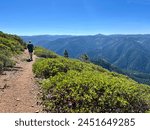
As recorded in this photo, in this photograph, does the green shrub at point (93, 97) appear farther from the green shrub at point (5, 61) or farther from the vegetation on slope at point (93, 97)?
the green shrub at point (5, 61)

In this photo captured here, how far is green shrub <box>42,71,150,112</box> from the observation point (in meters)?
12.6

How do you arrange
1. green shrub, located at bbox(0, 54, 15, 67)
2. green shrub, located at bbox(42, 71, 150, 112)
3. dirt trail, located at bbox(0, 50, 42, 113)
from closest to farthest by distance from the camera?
1. green shrub, located at bbox(42, 71, 150, 112)
2. dirt trail, located at bbox(0, 50, 42, 113)
3. green shrub, located at bbox(0, 54, 15, 67)

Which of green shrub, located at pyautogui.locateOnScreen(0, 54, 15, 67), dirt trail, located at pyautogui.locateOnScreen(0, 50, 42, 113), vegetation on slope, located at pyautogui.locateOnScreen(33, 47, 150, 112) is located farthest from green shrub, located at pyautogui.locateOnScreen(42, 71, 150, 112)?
green shrub, located at pyautogui.locateOnScreen(0, 54, 15, 67)

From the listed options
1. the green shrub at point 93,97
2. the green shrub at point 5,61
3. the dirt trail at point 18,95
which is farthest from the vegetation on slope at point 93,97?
the green shrub at point 5,61

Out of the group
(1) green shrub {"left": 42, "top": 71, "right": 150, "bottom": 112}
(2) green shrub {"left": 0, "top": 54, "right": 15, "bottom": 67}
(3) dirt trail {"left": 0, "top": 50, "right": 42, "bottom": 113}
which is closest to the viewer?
(1) green shrub {"left": 42, "top": 71, "right": 150, "bottom": 112}

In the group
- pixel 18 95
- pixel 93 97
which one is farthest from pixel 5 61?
pixel 93 97

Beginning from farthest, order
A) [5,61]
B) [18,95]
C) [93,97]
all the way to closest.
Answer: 1. [5,61]
2. [18,95]
3. [93,97]

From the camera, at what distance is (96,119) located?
9.52 meters

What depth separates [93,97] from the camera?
12.9 meters

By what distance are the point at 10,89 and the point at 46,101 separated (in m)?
3.90

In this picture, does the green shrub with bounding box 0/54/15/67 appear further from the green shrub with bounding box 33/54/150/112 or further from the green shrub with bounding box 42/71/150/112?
the green shrub with bounding box 42/71/150/112

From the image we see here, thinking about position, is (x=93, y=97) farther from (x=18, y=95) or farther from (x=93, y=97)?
(x=18, y=95)

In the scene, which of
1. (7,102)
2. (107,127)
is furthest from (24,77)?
(107,127)

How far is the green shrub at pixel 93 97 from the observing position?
12602 millimetres
